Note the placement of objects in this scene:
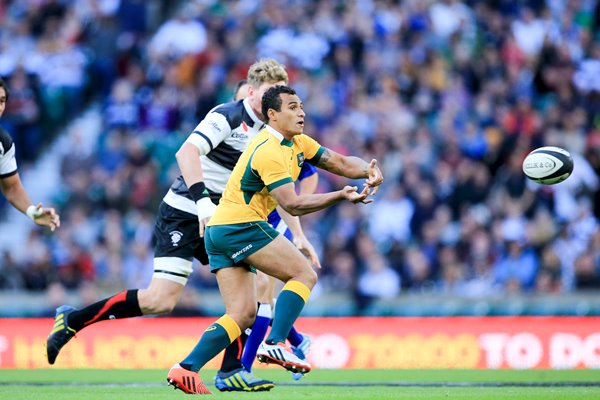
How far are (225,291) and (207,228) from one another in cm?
52

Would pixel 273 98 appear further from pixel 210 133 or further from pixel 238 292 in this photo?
pixel 238 292

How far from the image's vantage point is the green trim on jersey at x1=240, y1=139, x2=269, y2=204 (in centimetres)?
859

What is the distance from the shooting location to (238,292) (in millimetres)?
8742

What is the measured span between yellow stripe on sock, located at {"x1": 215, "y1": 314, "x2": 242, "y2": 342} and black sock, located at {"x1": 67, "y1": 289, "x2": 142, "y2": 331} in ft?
5.09

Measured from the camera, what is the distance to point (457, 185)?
17.0 m

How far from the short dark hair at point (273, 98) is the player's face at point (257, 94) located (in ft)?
2.66

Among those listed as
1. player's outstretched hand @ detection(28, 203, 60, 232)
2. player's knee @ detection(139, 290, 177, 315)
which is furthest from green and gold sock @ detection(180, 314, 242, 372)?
player's outstretched hand @ detection(28, 203, 60, 232)

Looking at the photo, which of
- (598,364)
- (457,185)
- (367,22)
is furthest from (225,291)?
(367,22)

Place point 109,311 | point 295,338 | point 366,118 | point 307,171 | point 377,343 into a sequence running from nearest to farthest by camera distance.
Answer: point 109,311 → point 295,338 → point 307,171 → point 377,343 → point 366,118

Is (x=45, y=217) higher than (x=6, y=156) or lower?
lower

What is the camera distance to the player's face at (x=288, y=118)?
28.5 feet

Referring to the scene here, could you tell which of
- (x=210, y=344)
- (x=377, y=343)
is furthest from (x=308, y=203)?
(x=377, y=343)

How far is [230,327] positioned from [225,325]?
41 millimetres

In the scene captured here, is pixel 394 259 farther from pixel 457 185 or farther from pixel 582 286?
pixel 582 286
